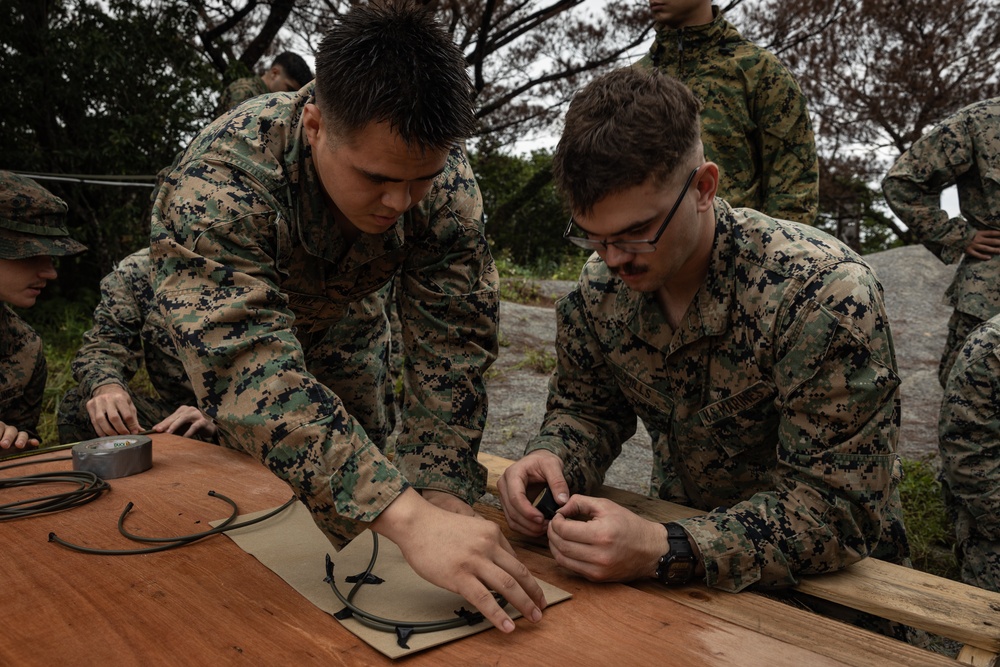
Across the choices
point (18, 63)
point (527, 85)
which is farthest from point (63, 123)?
point (527, 85)

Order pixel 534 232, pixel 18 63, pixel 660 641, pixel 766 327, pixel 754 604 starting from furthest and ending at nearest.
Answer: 1. pixel 534 232
2. pixel 18 63
3. pixel 766 327
4. pixel 754 604
5. pixel 660 641

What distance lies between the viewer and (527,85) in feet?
25.9

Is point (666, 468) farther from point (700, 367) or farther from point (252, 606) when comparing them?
point (252, 606)

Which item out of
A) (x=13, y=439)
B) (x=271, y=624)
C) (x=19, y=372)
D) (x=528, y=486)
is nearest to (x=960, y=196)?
(x=528, y=486)

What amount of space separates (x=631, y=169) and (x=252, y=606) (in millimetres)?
→ 1033

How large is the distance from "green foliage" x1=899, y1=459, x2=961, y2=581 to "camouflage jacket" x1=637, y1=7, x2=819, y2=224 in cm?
131

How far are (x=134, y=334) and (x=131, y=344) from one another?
0.15ft

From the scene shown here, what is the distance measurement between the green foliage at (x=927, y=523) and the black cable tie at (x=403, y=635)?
2.36 m

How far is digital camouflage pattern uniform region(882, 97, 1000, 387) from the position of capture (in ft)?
10.4

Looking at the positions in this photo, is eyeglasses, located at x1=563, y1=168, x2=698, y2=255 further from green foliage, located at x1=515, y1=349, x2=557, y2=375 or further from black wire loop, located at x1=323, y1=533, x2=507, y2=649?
green foliage, located at x1=515, y1=349, x2=557, y2=375

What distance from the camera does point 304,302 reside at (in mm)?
2113

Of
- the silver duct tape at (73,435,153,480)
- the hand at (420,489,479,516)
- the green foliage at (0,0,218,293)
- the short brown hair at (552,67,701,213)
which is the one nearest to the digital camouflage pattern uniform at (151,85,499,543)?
the hand at (420,489,479,516)

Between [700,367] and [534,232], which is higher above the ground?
[534,232]

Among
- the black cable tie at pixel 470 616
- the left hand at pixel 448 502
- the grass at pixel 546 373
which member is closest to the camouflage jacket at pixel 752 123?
the grass at pixel 546 373
